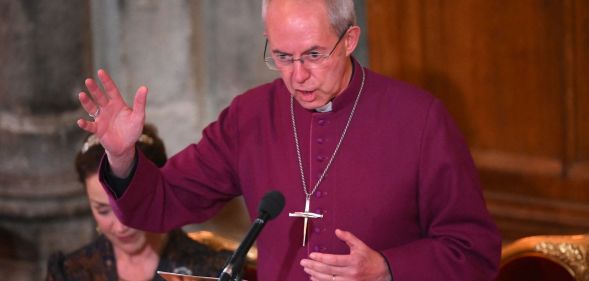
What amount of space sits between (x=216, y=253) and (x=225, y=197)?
75 cm

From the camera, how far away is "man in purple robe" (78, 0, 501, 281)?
123 inches

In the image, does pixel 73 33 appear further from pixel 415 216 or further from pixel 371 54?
pixel 415 216

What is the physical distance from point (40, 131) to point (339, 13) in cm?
277

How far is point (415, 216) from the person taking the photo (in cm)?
325

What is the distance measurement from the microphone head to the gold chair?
1.28 metres

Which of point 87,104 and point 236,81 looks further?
point 236,81

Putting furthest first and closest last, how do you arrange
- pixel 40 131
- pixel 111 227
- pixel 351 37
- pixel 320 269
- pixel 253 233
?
pixel 40 131 → pixel 111 227 → pixel 351 37 → pixel 320 269 → pixel 253 233

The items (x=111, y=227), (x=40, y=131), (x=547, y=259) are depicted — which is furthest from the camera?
(x=40, y=131)

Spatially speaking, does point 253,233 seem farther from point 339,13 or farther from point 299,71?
point 339,13

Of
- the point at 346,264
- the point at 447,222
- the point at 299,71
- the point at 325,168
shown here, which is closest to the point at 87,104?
the point at 299,71

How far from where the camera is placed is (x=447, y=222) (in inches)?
125

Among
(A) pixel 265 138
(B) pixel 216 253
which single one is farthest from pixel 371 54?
(A) pixel 265 138

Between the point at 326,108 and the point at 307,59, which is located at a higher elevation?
the point at 307,59

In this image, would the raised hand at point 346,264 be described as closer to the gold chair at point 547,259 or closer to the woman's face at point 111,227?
the gold chair at point 547,259
